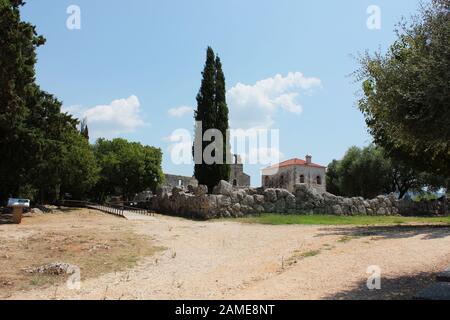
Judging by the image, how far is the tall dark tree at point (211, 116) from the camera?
1389 inches

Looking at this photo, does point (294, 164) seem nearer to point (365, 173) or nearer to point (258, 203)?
point (365, 173)

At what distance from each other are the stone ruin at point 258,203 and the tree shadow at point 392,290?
60.2ft

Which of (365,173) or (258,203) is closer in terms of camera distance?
(258,203)

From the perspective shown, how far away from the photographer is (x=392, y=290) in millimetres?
7895

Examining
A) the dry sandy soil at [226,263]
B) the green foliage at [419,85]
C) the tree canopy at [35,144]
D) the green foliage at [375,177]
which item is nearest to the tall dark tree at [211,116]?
the tree canopy at [35,144]

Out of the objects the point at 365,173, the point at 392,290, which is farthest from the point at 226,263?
the point at 365,173

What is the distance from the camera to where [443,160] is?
64.2 feet

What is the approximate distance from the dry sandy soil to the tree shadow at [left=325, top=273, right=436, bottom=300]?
0.05ft

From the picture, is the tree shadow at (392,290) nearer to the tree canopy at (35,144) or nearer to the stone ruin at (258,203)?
the tree canopy at (35,144)

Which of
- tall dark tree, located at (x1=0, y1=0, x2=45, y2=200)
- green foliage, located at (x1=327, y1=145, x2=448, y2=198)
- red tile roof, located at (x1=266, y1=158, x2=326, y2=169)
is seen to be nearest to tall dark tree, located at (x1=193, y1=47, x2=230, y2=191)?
tall dark tree, located at (x1=0, y1=0, x2=45, y2=200)

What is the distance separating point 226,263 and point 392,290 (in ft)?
16.5

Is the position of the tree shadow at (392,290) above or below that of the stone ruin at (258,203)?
below

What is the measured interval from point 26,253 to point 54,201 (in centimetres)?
3406

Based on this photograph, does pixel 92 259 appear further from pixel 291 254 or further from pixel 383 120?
pixel 383 120
